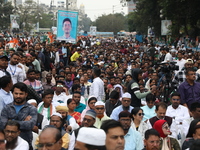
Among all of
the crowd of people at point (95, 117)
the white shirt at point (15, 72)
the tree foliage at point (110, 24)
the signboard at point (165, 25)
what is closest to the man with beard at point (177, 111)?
the crowd of people at point (95, 117)

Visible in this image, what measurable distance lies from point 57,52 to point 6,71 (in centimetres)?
857

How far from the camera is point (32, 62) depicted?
12.6m

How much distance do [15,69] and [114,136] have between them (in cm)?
564

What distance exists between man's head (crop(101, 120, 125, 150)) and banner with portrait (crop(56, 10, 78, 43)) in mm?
13640

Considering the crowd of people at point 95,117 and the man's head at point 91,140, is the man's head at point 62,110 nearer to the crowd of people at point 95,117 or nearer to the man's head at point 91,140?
the crowd of people at point 95,117

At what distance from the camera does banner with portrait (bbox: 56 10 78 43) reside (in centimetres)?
1772

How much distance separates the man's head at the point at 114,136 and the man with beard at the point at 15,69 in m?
5.33

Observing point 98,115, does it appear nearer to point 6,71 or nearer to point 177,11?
point 6,71

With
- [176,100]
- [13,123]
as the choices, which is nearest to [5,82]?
[13,123]

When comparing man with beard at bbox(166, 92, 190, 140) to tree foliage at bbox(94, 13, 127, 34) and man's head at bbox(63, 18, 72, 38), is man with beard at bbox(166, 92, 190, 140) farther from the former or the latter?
tree foliage at bbox(94, 13, 127, 34)

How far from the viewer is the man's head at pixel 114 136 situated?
13.1 ft

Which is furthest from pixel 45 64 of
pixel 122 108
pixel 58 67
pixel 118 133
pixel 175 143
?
pixel 118 133

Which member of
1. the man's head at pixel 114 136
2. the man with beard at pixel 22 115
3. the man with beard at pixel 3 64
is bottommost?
the man with beard at pixel 22 115

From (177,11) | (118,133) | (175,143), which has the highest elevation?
(177,11)
